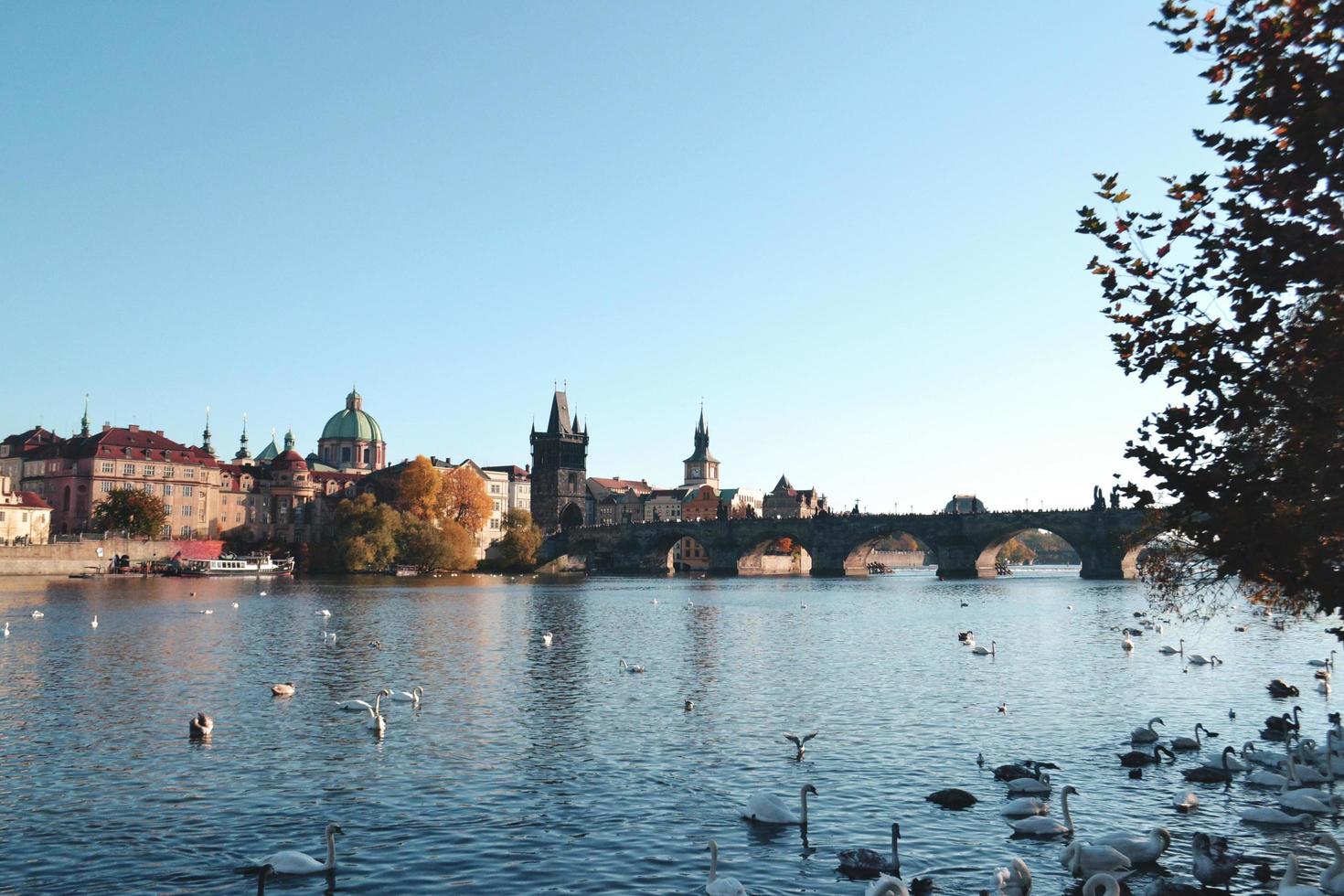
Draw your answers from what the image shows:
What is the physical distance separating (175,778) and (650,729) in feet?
35.6

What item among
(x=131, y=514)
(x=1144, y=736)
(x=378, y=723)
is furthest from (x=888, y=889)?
(x=131, y=514)

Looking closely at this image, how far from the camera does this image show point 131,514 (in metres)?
141

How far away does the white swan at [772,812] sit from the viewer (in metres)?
18.6

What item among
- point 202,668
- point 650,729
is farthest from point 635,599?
point 650,729

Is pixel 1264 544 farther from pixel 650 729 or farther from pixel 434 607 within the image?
pixel 434 607

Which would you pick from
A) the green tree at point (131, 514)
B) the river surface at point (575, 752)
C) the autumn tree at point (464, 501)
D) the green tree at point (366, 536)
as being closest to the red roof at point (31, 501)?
the green tree at point (131, 514)

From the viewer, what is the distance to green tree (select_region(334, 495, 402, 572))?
137125 millimetres

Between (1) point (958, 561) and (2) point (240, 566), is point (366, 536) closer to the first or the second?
(2) point (240, 566)

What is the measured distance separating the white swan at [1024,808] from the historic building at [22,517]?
135008mm

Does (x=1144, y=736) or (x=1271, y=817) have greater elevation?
(x=1144, y=736)

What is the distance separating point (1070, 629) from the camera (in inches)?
2398

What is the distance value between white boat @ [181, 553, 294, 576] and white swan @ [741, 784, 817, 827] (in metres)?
126

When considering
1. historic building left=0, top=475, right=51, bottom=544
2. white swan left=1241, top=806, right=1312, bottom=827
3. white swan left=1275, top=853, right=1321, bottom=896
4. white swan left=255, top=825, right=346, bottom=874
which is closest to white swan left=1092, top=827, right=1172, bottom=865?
white swan left=1275, top=853, right=1321, bottom=896

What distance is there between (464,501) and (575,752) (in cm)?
13958
